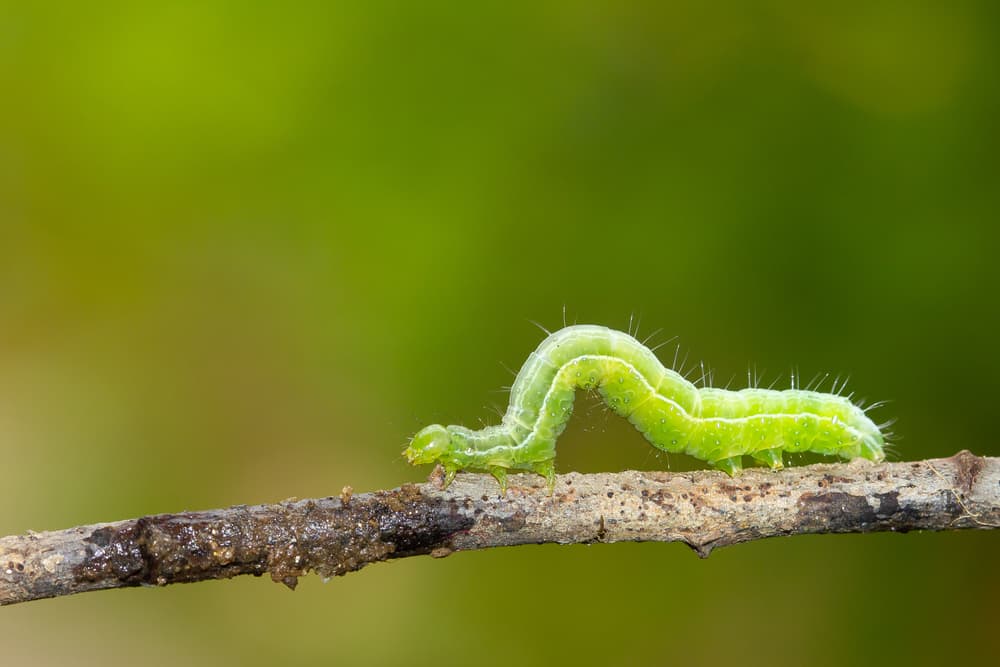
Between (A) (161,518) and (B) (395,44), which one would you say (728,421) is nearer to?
(A) (161,518)

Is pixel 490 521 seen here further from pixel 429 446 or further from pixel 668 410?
pixel 668 410

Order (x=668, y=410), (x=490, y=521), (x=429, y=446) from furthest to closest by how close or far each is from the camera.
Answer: (x=668, y=410), (x=429, y=446), (x=490, y=521)

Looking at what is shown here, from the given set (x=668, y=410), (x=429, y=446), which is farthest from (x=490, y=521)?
(x=668, y=410)

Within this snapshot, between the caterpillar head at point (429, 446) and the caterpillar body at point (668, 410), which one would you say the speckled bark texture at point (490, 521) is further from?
the caterpillar body at point (668, 410)

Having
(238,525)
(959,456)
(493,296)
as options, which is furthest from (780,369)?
(238,525)

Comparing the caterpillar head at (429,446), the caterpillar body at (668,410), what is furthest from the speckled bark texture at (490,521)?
the caterpillar body at (668,410)

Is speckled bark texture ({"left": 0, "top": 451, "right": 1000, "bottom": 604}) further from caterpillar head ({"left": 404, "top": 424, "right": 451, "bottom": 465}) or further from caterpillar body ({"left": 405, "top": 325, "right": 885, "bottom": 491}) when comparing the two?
caterpillar body ({"left": 405, "top": 325, "right": 885, "bottom": 491})

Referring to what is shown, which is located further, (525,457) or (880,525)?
(525,457)
